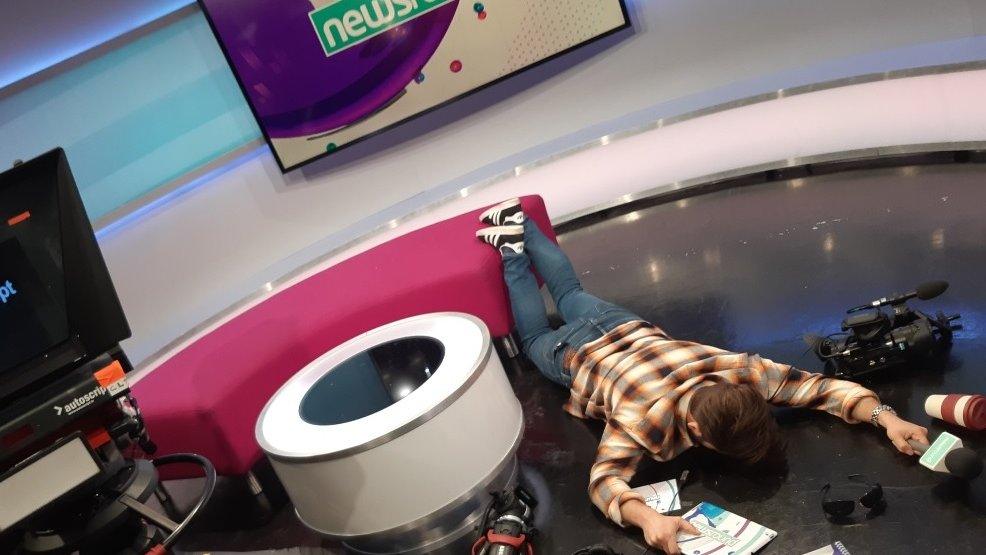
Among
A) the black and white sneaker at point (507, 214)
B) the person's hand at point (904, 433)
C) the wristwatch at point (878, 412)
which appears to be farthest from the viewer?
the black and white sneaker at point (507, 214)

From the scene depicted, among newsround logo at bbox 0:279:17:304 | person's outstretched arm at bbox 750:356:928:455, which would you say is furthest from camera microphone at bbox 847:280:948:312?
newsround logo at bbox 0:279:17:304

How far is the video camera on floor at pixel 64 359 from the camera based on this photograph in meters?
2.06

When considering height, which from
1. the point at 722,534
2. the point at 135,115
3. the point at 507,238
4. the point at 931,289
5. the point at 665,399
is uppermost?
the point at 135,115

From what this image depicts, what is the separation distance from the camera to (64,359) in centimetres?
213

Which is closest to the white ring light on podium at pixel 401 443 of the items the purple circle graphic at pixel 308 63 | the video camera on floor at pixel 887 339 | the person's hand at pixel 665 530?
the person's hand at pixel 665 530

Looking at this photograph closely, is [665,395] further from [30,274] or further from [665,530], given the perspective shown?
[30,274]

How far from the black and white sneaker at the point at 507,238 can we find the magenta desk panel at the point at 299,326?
48 millimetres

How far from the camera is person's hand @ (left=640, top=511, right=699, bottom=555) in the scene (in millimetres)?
2199

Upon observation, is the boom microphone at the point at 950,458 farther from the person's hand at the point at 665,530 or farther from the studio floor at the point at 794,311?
the person's hand at the point at 665,530

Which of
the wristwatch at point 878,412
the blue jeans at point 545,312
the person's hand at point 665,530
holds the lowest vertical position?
the wristwatch at point 878,412

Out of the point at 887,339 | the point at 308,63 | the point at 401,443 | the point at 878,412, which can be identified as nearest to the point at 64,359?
the point at 401,443

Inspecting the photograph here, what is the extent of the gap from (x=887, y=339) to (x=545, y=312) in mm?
1440

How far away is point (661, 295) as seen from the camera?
375cm

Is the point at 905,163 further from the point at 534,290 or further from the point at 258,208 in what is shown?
the point at 258,208
